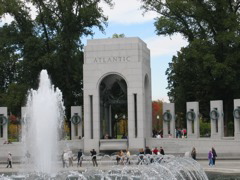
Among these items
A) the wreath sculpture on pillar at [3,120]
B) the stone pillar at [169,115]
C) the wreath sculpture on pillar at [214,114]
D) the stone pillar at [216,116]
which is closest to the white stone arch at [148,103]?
the stone pillar at [169,115]

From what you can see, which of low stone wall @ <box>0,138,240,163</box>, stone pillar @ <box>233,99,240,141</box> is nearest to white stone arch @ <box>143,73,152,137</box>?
low stone wall @ <box>0,138,240,163</box>

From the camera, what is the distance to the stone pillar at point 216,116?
4609 centimetres

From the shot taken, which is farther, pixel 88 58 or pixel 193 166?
pixel 88 58

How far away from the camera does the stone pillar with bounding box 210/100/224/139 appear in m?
46.1

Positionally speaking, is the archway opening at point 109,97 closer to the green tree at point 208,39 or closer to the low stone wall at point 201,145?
the low stone wall at point 201,145

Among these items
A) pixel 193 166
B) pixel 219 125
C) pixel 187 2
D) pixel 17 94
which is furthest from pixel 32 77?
pixel 193 166

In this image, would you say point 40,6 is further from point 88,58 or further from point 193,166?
point 193,166

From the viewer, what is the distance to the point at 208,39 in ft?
183

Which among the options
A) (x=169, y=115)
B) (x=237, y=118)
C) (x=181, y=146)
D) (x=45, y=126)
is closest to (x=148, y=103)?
(x=169, y=115)

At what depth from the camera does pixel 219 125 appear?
46.6 m

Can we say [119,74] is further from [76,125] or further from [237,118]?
[237,118]

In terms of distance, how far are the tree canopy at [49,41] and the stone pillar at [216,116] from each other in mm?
15901

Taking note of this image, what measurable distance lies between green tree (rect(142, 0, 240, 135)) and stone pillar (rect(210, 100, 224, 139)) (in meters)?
5.60

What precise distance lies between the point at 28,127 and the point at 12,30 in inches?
611
